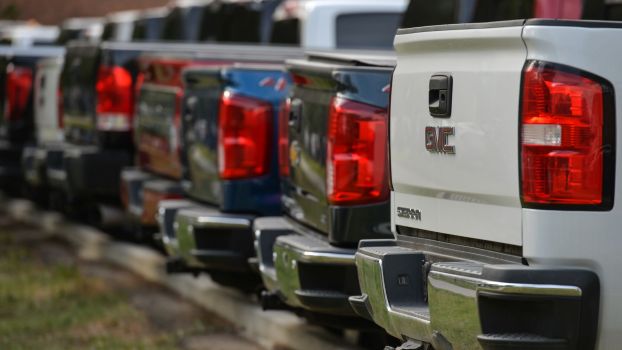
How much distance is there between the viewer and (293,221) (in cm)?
864

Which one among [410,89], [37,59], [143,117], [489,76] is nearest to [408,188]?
[410,89]

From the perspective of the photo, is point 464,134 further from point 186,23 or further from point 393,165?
point 186,23

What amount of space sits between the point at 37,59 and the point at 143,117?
5782 millimetres

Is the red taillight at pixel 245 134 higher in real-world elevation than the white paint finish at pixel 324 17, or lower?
lower

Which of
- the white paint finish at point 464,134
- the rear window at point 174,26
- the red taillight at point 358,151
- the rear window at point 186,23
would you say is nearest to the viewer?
the white paint finish at point 464,134

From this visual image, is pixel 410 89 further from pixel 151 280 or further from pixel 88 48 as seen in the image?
pixel 88 48

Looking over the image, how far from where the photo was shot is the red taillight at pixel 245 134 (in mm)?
9586

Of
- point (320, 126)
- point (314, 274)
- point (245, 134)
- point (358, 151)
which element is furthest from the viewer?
point (245, 134)

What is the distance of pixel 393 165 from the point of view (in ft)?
21.4

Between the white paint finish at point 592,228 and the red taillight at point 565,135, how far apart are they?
41 mm

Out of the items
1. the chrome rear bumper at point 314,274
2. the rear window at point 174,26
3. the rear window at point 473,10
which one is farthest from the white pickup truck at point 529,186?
the rear window at point 174,26

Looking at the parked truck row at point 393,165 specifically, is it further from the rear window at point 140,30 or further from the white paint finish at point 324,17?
the rear window at point 140,30

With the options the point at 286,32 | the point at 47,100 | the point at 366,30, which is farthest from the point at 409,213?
the point at 47,100

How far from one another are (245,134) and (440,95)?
12.4 ft
